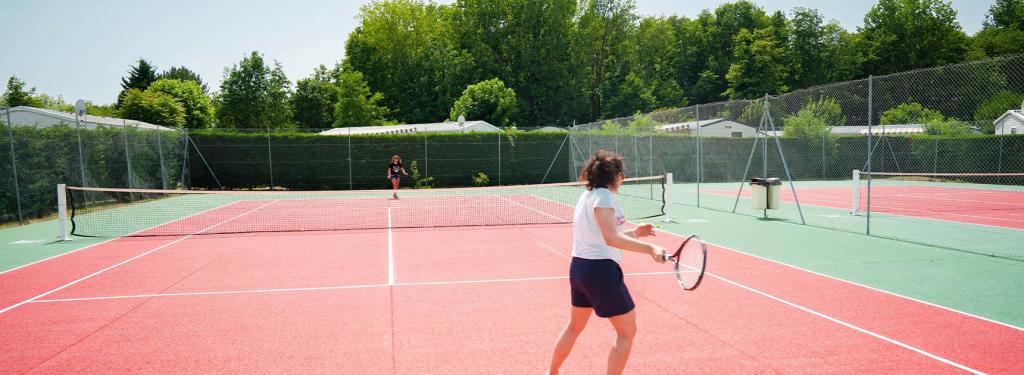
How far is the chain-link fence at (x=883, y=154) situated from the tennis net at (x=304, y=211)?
304cm

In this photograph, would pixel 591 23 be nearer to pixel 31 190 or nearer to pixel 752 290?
pixel 31 190

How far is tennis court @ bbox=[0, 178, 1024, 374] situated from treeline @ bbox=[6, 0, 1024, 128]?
45.5 meters

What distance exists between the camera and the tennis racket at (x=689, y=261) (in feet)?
13.7

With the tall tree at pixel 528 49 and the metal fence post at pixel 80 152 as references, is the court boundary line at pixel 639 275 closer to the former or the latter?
the metal fence post at pixel 80 152

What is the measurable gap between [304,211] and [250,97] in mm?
42134

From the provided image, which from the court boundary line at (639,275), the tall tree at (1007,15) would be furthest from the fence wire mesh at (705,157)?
the tall tree at (1007,15)

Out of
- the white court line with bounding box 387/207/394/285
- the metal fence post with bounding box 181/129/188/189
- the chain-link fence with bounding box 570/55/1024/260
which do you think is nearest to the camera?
the white court line with bounding box 387/207/394/285

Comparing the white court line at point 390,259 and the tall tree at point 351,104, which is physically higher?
the tall tree at point 351,104

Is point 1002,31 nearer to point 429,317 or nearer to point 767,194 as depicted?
point 767,194

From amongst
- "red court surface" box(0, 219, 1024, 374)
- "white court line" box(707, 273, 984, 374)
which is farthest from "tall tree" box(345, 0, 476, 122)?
"white court line" box(707, 273, 984, 374)

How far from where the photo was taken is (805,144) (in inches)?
1268

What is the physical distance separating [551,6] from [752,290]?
191ft

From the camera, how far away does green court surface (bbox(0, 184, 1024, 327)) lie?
7.28 metres

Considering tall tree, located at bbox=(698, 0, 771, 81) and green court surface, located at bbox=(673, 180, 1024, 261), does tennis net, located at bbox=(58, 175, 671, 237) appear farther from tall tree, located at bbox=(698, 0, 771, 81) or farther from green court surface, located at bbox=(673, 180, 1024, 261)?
tall tree, located at bbox=(698, 0, 771, 81)
